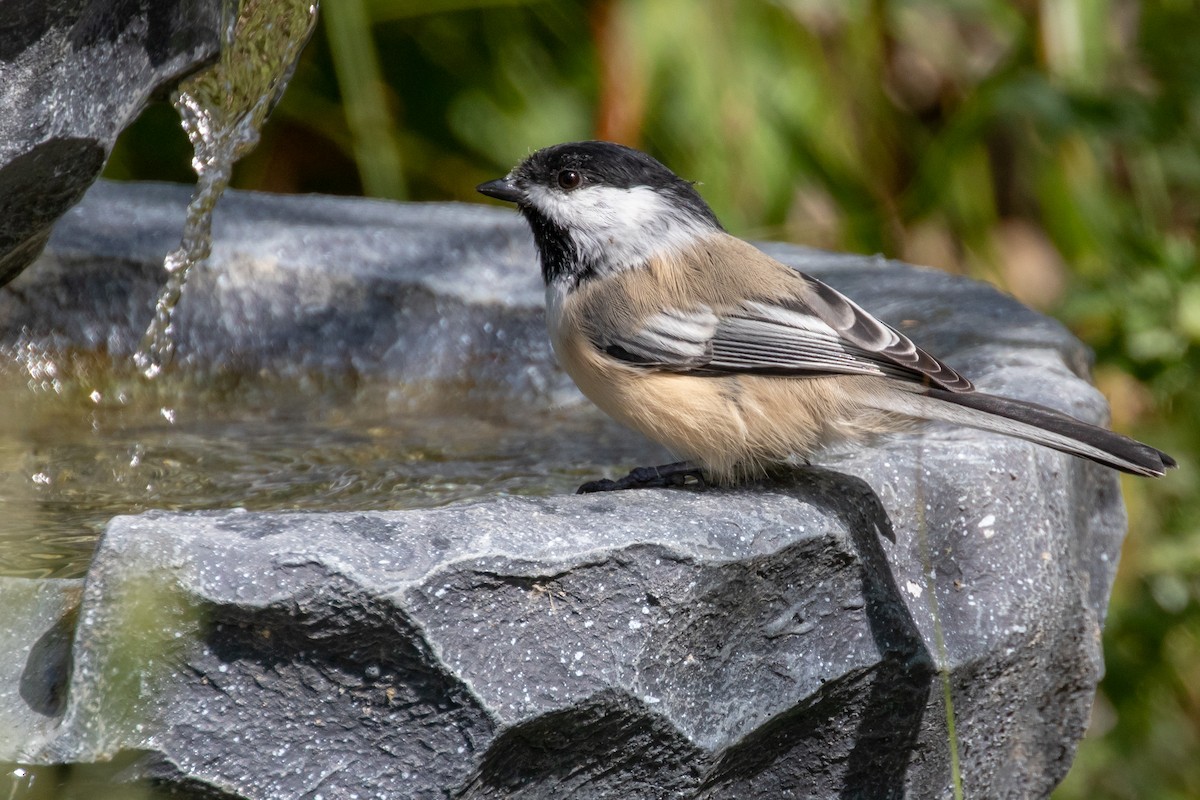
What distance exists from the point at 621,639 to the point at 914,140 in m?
4.04

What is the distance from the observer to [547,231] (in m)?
2.92

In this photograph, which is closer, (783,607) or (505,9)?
(783,607)

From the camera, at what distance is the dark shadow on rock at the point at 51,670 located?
5.51 feet

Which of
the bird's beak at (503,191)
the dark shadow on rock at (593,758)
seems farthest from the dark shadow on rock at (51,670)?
the bird's beak at (503,191)

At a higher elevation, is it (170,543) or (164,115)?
(170,543)

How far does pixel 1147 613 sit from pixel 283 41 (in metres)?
2.82

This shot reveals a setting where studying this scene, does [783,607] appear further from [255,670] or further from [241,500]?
[241,500]

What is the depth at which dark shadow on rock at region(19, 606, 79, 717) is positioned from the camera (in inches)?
66.2

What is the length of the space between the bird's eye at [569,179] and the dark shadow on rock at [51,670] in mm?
1487

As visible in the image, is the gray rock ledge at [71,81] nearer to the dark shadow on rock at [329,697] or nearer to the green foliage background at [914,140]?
the dark shadow on rock at [329,697]

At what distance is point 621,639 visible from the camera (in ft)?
5.98

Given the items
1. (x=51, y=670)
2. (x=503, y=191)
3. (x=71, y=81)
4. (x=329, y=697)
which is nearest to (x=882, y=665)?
(x=329, y=697)

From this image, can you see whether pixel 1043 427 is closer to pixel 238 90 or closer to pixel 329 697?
pixel 329 697

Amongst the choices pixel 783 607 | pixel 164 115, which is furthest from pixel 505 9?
pixel 783 607
